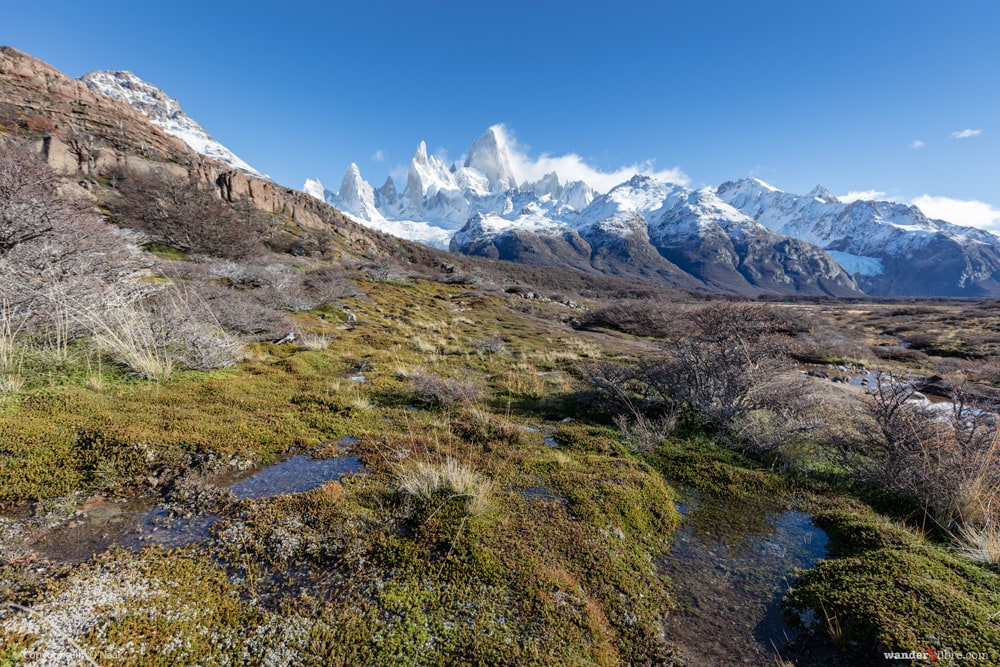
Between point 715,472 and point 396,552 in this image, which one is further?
point 715,472

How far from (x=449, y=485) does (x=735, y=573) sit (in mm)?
2934

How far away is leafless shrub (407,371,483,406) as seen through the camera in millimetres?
7453

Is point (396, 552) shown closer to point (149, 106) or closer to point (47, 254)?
point (47, 254)

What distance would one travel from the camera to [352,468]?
15.4 ft

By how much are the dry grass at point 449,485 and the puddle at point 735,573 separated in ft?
6.11

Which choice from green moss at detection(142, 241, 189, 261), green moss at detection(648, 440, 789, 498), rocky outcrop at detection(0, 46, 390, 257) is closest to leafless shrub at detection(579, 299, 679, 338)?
green moss at detection(648, 440, 789, 498)

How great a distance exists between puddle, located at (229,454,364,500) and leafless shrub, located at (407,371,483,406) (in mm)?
2616

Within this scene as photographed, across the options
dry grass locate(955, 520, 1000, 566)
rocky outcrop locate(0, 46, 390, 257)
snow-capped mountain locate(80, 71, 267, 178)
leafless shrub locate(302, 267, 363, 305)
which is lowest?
dry grass locate(955, 520, 1000, 566)

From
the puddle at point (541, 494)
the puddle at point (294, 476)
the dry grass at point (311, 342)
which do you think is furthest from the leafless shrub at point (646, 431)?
the dry grass at point (311, 342)

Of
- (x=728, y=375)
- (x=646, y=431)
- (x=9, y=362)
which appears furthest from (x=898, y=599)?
(x=9, y=362)

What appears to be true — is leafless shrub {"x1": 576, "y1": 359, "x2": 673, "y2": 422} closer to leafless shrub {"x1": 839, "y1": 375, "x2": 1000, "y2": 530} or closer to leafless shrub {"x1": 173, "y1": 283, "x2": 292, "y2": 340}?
leafless shrub {"x1": 839, "y1": 375, "x2": 1000, "y2": 530}

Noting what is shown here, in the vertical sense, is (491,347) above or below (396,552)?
above

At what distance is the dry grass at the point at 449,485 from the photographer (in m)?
3.84

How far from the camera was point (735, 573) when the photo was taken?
363 centimetres
